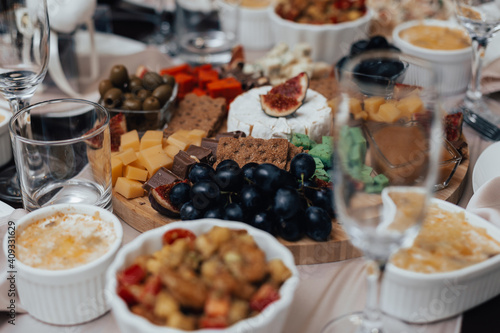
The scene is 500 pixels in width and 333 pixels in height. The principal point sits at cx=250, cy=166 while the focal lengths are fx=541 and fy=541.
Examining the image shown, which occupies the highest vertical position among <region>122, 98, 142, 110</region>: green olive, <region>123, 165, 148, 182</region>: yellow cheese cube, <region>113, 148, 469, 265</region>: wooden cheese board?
<region>122, 98, 142, 110</region>: green olive

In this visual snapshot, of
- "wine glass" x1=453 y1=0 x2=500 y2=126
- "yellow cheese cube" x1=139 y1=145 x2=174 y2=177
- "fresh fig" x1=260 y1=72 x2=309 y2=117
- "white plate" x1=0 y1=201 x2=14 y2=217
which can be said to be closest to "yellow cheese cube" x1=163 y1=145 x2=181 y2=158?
"yellow cheese cube" x1=139 y1=145 x2=174 y2=177

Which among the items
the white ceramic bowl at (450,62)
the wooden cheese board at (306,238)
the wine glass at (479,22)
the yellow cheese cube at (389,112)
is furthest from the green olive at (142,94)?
the wine glass at (479,22)

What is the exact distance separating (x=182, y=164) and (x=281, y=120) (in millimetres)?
456

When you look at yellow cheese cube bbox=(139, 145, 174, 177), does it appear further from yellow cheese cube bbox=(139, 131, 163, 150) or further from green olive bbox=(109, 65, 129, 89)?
green olive bbox=(109, 65, 129, 89)

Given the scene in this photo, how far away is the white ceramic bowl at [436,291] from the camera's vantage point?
45.2 inches

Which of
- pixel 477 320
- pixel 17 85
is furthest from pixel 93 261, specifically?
pixel 477 320

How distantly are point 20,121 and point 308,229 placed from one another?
2.80 feet

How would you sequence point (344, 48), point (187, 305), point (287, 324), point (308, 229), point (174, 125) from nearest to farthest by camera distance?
point (187, 305), point (287, 324), point (308, 229), point (174, 125), point (344, 48)

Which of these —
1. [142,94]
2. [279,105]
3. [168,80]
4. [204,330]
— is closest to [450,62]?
[279,105]

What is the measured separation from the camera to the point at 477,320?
125 cm

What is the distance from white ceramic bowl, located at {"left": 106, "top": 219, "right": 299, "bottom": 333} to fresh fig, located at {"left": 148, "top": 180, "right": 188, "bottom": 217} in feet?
0.95

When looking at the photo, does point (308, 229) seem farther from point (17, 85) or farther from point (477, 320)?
point (17, 85)

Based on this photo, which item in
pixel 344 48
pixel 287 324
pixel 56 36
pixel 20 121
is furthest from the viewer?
pixel 344 48

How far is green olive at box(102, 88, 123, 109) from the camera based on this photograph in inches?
76.9
